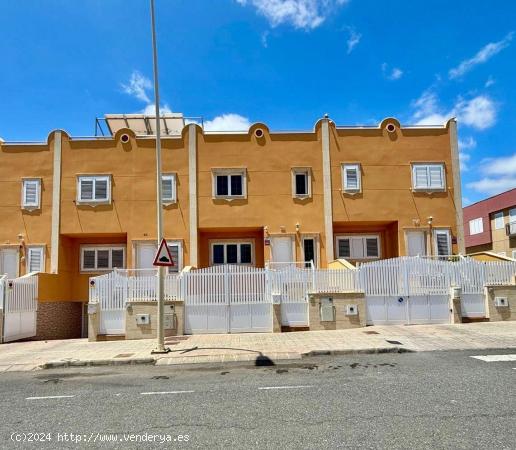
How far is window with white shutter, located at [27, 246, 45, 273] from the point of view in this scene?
19856mm

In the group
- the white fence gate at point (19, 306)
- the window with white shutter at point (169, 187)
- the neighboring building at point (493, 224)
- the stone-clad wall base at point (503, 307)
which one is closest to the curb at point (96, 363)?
the white fence gate at point (19, 306)

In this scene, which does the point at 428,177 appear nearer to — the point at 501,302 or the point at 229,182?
the point at 501,302

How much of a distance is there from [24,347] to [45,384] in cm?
632

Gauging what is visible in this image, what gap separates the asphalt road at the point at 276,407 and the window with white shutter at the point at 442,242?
38.4ft

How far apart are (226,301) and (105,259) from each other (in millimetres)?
9140

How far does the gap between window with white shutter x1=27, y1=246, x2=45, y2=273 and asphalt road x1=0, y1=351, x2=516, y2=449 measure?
1173 cm

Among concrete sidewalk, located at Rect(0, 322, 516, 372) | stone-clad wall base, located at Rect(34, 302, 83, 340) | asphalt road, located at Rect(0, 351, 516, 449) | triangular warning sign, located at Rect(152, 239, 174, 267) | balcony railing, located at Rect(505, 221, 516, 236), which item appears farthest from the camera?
balcony railing, located at Rect(505, 221, 516, 236)

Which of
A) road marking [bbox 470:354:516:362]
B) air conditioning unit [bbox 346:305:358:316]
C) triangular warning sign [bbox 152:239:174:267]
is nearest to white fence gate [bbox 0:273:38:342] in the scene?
triangular warning sign [bbox 152:239:174:267]

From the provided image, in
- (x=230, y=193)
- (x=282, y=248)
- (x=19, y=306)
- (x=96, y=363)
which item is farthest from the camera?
(x=230, y=193)

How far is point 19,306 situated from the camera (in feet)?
52.0

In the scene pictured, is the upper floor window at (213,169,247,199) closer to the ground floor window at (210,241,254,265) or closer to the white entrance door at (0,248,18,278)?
the ground floor window at (210,241,254,265)

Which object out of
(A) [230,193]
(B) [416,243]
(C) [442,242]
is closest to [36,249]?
(A) [230,193]

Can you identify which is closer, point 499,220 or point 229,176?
point 229,176

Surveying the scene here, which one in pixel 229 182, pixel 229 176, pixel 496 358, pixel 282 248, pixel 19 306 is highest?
pixel 229 176
